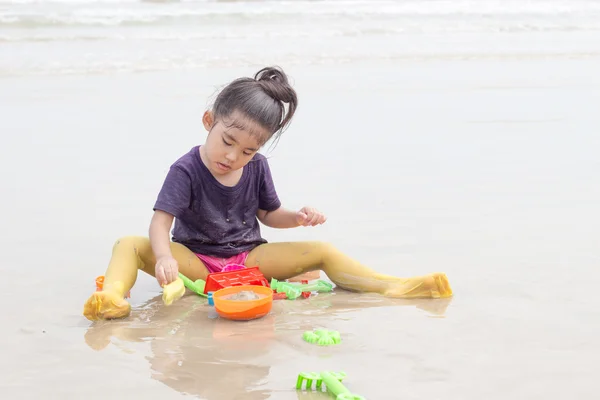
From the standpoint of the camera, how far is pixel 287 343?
118 inches

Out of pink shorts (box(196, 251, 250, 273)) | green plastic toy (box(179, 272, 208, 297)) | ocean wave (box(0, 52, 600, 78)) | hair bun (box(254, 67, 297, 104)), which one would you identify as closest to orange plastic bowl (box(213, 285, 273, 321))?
green plastic toy (box(179, 272, 208, 297))

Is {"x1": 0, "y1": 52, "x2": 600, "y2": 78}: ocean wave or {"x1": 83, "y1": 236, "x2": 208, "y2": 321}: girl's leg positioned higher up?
{"x1": 0, "y1": 52, "x2": 600, "y2": 78}: ocean wave

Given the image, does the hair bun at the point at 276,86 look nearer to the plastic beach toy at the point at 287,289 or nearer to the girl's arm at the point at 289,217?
the girl's arm at the point at 289,217

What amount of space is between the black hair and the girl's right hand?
63cm

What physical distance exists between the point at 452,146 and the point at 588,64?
4.83 m

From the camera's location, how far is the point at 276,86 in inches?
150

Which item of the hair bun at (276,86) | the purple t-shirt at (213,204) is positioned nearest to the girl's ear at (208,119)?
the purple t-shirt at (213,204)

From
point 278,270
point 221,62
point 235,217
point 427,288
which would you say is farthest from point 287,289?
point 221,62

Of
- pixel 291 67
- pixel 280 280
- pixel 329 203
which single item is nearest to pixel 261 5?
pixel 291 67

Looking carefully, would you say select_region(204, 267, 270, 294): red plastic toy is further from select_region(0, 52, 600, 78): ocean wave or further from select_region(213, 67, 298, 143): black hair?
select_region(0, 52, 600, 78): ocean wave

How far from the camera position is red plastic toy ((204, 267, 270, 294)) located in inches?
143

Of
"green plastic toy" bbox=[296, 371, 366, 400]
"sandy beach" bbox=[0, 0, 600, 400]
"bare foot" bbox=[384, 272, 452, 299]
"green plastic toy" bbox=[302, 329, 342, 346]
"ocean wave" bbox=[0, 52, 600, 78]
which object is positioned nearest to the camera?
"green plastic toy" bbox=[296, 371, 366, 400]

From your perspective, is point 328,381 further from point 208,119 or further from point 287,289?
point 208,119

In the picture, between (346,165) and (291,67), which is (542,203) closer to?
(346,165)
